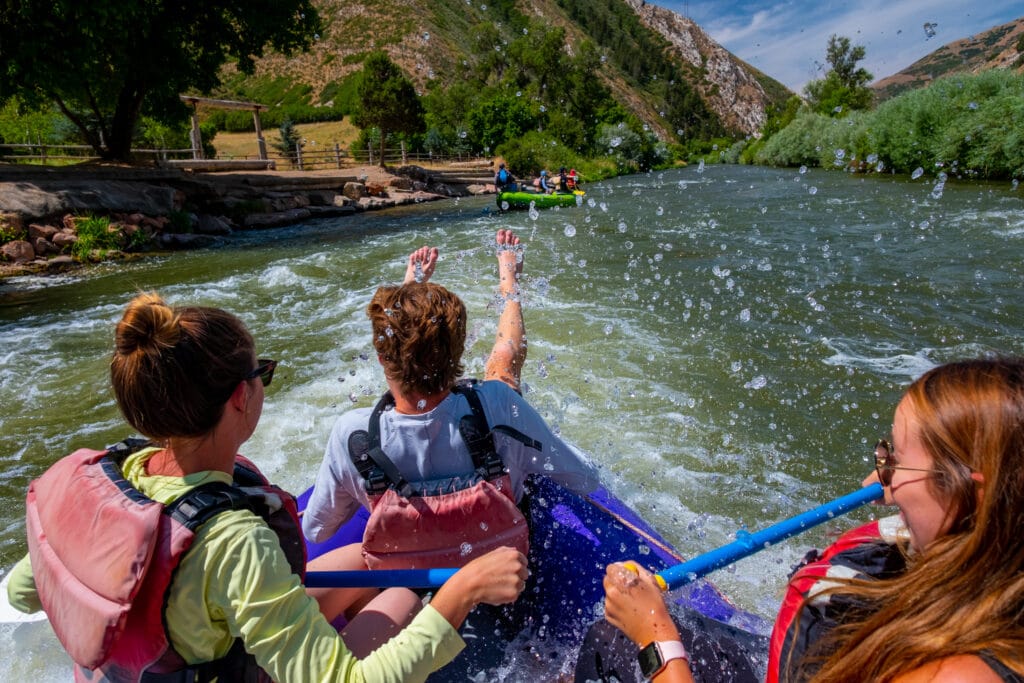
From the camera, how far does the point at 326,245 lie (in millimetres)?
13648

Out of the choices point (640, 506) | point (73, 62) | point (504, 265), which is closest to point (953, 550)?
point (504, 265)

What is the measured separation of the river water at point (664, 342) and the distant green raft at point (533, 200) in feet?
17.7

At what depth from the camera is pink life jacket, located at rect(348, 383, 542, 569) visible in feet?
5.80

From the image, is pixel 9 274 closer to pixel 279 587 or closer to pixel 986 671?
pixel 279 587

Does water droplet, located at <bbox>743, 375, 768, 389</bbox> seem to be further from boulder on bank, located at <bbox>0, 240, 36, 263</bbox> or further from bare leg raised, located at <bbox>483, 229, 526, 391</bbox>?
boulder on bank, located at <bbox>0, 240, 36, 263</bbox>

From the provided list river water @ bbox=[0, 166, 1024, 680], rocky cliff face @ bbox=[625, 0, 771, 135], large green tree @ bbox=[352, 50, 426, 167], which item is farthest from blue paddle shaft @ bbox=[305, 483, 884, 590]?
rocky cliff face @ bbox=[625, 0, 771, 135]

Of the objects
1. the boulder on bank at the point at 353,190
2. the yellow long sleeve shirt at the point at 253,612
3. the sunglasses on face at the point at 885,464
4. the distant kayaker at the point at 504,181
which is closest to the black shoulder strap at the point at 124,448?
the yellow long sleeve shirt at the point at 253,612

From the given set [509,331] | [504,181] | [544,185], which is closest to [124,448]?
[509,331]

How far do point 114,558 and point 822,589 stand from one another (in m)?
1.38

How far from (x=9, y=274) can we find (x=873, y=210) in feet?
53.9

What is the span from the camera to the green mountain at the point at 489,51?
5503 cm

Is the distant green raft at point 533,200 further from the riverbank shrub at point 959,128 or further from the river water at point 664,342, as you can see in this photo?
the riverbank shrub at point 959,128

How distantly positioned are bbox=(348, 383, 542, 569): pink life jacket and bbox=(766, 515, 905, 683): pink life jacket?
804 mm

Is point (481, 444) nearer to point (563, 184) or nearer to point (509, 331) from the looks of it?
point (509, 331)
